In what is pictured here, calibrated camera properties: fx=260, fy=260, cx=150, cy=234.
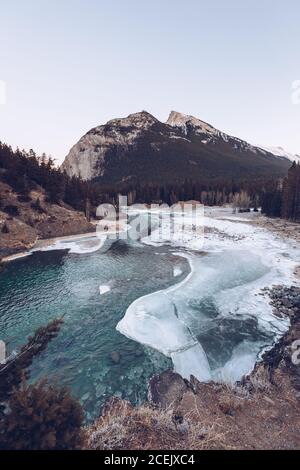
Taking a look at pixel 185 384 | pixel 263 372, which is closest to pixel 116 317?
pixel 185 384

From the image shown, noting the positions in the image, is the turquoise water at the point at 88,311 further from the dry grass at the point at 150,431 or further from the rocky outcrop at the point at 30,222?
the rocky outcrop at the point at 30,222

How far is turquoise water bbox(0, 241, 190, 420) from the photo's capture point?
13711 millimetres

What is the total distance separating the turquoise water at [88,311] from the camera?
13.7m

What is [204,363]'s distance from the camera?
48.6ft

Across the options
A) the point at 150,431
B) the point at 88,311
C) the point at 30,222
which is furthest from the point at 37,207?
the point at 150,431

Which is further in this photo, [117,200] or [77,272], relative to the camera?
[117,200]

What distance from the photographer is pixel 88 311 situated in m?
21.0

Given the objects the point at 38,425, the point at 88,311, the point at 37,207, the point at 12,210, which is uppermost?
the point at 37,207

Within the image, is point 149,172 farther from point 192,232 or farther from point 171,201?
point 192,232

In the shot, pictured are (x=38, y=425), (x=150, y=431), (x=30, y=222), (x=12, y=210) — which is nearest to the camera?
(x=38, y=425)

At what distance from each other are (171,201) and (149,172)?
9300 centimetres

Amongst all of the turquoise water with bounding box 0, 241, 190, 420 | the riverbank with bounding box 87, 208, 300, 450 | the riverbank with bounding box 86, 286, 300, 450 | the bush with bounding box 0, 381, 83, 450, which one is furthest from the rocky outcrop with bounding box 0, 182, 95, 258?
the bush with bounding box 0, 381, 83, 450

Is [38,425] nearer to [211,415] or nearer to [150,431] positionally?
[150,431]
